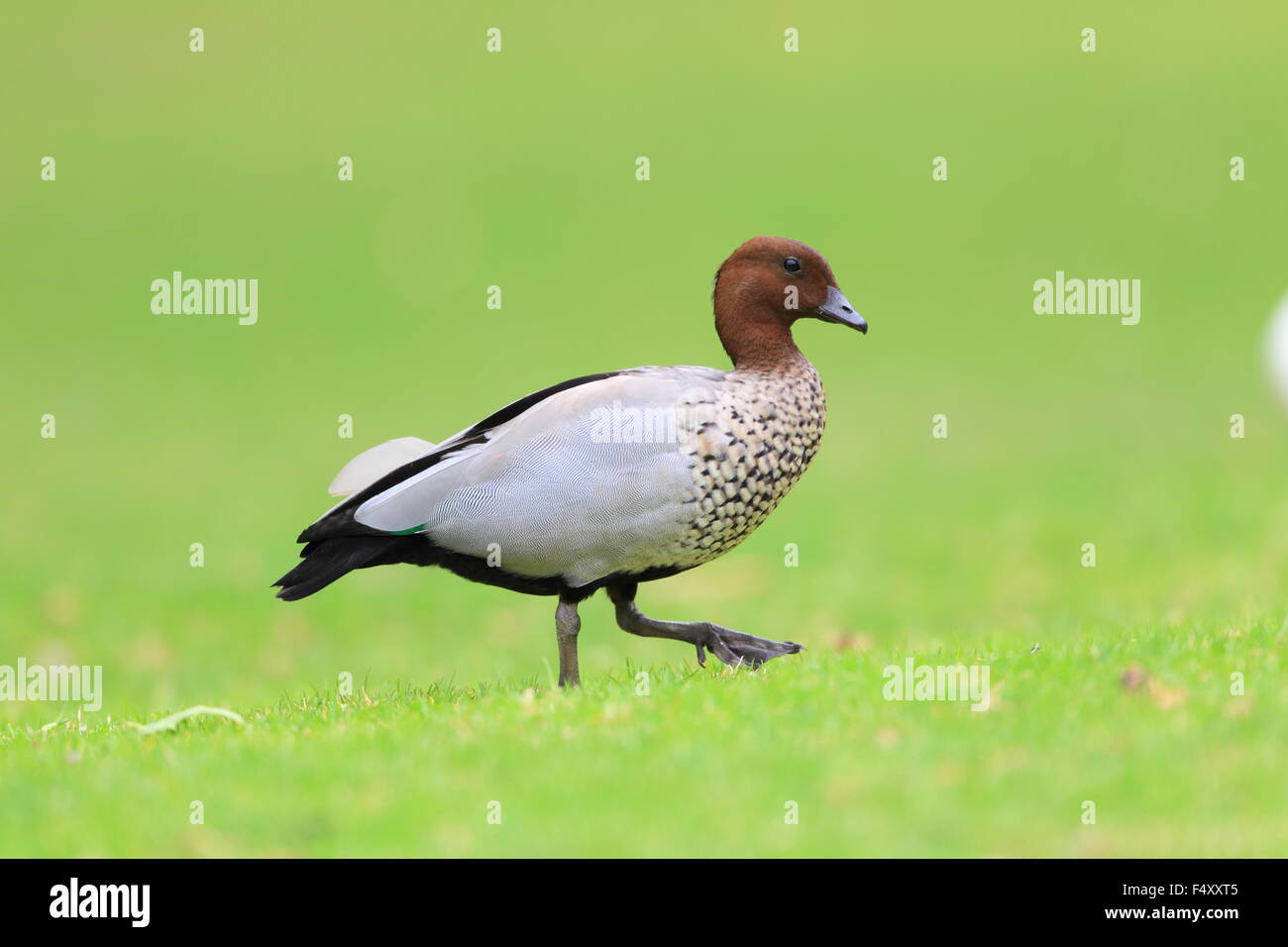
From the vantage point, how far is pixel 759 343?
8.34m

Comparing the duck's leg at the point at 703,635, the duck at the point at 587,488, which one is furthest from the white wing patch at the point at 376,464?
the duck's leg at the point at 703,635

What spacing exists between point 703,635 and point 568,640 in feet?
2.42

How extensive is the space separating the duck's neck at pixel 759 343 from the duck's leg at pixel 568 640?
4.87 ft

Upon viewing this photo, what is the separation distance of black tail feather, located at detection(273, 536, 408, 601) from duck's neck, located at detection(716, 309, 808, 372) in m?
1.93

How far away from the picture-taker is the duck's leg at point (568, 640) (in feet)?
26.2

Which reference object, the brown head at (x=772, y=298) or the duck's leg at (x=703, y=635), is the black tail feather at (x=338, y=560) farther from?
the brown head at (x=772, y=298)

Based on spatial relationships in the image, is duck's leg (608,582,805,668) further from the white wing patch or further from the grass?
the white wing patch

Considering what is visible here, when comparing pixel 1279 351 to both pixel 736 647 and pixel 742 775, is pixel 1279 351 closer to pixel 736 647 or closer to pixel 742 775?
pixel 736 647

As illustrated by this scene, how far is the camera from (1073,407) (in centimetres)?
2352

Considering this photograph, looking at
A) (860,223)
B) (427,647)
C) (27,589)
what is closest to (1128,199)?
(860,223)

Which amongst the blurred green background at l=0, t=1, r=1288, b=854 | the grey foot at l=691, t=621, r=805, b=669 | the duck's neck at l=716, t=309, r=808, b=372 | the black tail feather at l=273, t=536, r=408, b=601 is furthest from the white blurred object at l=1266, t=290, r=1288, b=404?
the black tail feather at l=273, t=536, r=408, b=601

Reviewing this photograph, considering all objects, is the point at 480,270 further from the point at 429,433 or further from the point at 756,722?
the point at 756,722

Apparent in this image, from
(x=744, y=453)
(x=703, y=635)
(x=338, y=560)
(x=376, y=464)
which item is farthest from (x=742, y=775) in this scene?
(x=376, y=464)
